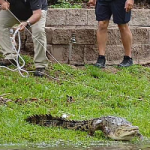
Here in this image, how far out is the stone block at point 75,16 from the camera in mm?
10680

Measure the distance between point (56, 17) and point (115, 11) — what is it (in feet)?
4.03

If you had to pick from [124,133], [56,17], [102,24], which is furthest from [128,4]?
[124,133]

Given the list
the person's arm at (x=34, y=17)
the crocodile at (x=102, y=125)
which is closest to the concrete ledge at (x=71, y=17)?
the person's arm at (x=34, y=17)

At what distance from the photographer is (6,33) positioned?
370 inches

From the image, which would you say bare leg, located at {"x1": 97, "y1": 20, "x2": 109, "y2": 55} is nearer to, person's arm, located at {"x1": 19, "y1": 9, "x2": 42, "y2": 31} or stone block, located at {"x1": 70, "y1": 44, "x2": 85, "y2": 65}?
stone block, located at {"x1": 70, "y1": 44, "x2": 85, "y2": 65}

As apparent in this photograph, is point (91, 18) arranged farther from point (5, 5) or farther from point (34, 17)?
point (34, 17)

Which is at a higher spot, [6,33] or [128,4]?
[128,4]

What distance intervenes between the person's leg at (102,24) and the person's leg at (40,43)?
1142 millimetres

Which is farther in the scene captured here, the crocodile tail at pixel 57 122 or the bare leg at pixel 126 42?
the bare leg at pixel 126 42

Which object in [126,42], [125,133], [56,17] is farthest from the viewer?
[56,17]

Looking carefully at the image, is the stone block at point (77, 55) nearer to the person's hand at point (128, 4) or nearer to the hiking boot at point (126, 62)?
the hiking boot at point (126, 62)

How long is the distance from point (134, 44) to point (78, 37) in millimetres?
1184

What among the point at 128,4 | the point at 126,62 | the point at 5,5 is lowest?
the point at 126,62

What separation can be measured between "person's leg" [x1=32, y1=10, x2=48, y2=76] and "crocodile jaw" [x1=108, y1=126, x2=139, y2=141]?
2951mm
